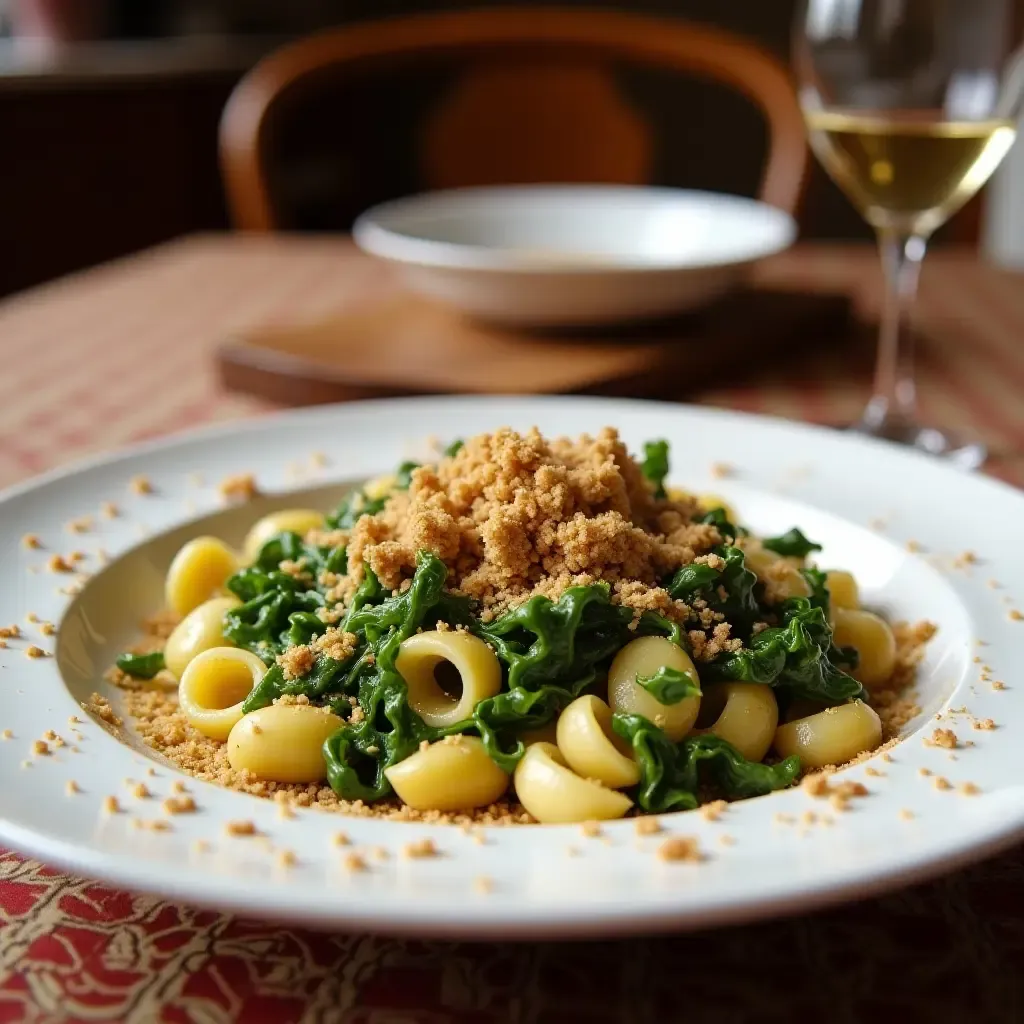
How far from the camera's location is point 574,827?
0.96 metres

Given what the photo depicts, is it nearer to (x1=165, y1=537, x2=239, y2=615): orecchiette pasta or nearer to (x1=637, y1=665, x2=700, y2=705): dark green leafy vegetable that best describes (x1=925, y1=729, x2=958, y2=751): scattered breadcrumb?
(x1=637, y1=665, x2=700, y2=705): dark green leafy vegetable

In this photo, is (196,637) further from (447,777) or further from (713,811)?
(713,811)

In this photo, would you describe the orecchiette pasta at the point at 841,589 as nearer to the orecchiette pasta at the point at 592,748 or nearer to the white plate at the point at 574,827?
the white plate at the point at 574,827

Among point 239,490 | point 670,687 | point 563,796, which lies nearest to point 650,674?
point 670,687

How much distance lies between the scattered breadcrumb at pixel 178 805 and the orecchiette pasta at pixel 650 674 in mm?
405

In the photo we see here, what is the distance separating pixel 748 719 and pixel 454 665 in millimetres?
286

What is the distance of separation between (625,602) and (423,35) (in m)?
3.23

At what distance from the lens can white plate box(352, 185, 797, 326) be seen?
2.25 m

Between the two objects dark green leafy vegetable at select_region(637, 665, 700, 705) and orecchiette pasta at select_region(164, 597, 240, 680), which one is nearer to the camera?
dark green leafy vegetable at select_region(637, 665, 700, 705)

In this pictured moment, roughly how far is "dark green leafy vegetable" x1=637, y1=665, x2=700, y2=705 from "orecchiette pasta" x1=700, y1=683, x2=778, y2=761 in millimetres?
66

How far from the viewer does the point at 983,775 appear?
1.00 m

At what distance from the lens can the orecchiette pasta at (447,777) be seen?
1112 millimetres

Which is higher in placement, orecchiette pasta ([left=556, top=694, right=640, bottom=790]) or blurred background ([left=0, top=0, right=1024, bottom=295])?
orecchiette pasta ([left=556, top=694, right=640, bottom=790])

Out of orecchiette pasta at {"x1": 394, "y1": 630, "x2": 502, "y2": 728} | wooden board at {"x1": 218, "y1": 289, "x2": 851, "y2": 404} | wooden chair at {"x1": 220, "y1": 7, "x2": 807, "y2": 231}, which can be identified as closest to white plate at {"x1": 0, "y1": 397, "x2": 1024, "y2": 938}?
orecchiette pasta at {"x1": 394, "y1": 630, "x2": 502, "y2": 728}
